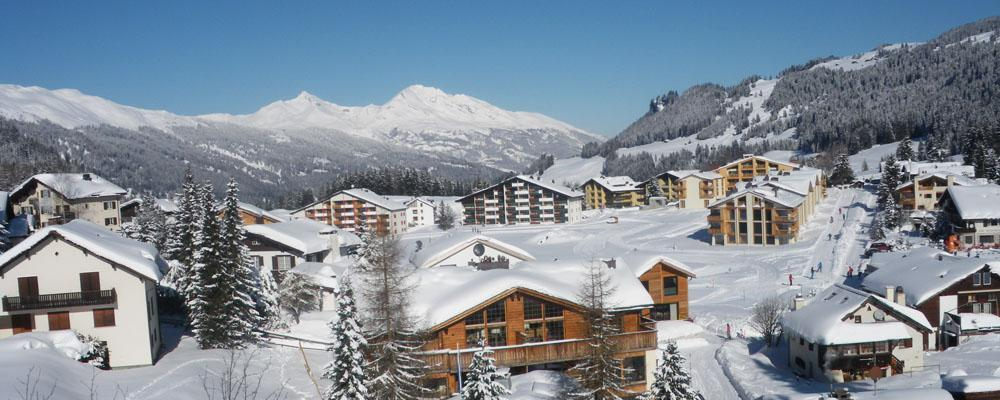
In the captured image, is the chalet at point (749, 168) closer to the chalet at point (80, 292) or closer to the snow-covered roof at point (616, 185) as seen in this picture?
the snow-covered roof at point (616, 185)

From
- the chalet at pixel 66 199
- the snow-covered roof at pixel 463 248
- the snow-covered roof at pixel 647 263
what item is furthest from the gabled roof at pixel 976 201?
the chalet at pixel 66 199

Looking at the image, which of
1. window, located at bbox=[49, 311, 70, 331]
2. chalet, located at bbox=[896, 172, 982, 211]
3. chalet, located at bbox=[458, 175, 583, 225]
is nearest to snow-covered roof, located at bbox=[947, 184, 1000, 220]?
chalet, located at bbox=[896, 172, 982, 211]

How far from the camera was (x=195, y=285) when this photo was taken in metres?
31.7

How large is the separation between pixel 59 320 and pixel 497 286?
17654mm

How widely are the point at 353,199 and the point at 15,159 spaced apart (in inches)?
4295

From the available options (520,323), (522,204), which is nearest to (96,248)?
(520,323)

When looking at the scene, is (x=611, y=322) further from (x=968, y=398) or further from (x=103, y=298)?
(x=103, y=298)

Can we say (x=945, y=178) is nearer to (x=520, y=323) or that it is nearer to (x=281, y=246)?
(x=281, y=246)

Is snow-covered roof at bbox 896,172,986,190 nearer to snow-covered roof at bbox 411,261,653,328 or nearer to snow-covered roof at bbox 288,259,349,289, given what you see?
snow-covered roof at bbox 288,259,349,289

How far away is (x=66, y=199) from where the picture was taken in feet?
226

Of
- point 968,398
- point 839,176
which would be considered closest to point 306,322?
point 968,398

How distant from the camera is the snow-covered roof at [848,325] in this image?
31.1 meters

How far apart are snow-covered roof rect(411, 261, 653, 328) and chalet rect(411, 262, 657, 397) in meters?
0.04

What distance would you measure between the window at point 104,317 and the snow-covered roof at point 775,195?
65.3 meters
